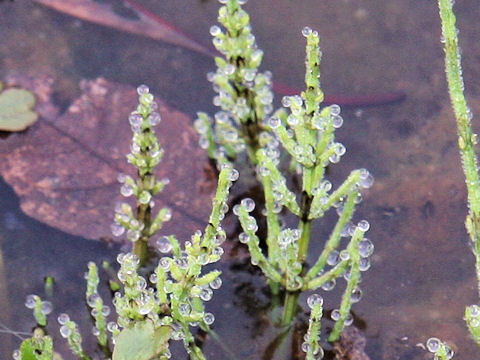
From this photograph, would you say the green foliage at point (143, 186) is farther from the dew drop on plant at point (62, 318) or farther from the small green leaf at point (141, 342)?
the small green leaf at point (141, 342)

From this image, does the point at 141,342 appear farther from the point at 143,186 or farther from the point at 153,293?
the point at 143,186

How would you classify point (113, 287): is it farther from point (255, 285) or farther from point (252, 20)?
point (252, 20)

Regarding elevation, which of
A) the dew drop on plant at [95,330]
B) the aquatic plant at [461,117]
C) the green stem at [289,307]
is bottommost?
the dew drop on plant at [95,330]

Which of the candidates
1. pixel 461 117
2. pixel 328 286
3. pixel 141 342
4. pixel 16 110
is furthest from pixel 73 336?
pixel 461 117

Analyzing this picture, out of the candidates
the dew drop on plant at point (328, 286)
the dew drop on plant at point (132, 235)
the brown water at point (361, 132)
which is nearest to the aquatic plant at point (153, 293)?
the dew drop on plant at point (132, 235)

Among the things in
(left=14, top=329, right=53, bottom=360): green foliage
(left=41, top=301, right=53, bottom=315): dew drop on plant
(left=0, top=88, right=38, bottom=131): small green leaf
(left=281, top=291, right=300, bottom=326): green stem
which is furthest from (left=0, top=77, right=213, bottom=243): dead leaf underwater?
(left=14, top=329, right=53, bottom=360): green foliage
